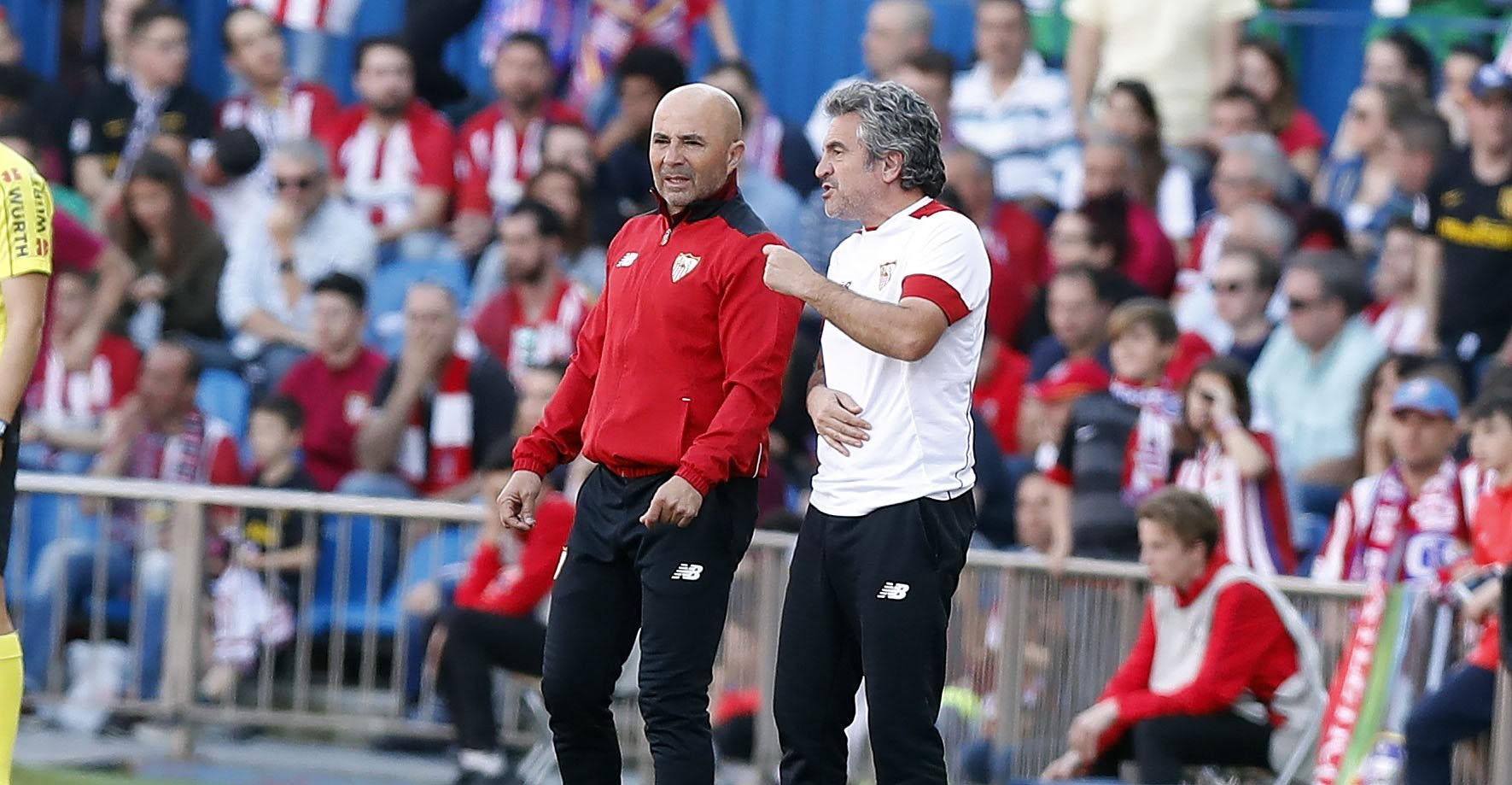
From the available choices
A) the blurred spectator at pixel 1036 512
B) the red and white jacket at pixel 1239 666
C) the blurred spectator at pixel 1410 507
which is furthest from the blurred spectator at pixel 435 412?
the blurred spectator at pixel 1410 507

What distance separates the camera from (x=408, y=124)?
41.9 ft

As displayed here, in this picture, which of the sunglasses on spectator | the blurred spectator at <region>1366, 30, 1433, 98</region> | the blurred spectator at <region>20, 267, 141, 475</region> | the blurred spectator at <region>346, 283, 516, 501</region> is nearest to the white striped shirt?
the blurred spectator at <region>1366, 30, 1433, 98</region>

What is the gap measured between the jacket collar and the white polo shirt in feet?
1.36

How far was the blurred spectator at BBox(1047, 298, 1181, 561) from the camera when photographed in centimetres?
927

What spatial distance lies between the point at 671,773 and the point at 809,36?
889cm

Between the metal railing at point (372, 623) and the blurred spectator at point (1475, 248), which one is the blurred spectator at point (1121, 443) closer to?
the metal railing at point (372, 623)

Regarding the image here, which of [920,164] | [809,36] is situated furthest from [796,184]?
[920,164]

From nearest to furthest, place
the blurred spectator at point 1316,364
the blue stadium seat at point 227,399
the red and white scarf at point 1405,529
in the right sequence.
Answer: the red and white scarf at point 1405,529
the blurred spectator at point 1316,364
the blue stadium seat at point 227,399

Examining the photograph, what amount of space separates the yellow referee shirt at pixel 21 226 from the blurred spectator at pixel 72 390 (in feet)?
17.2

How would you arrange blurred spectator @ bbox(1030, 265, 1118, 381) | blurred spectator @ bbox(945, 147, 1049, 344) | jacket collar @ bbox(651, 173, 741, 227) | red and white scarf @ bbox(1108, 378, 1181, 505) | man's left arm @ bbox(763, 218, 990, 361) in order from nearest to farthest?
1. man's left arm @ bbox(763, 218, 990, 361)
2. jacket collar @ bbox(651, 173, 741, 227)
3. red and white scarf @ bbox(1108, 378, 1181, 505)
4. blurred spectator @ bbox(1030, 265, 1118, 381)
5. blurred spectator @ bbox(945, 147, 1049, 344)

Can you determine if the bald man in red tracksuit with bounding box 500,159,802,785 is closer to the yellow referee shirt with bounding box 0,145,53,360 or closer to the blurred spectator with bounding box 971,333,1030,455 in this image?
the yellow referee shirt with bounding box 0,145,53,360

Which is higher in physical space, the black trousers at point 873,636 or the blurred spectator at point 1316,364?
the blurred spectator at point 1316,364

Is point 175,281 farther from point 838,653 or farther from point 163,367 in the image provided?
point 838,653

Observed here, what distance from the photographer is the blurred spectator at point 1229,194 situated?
440 inches
